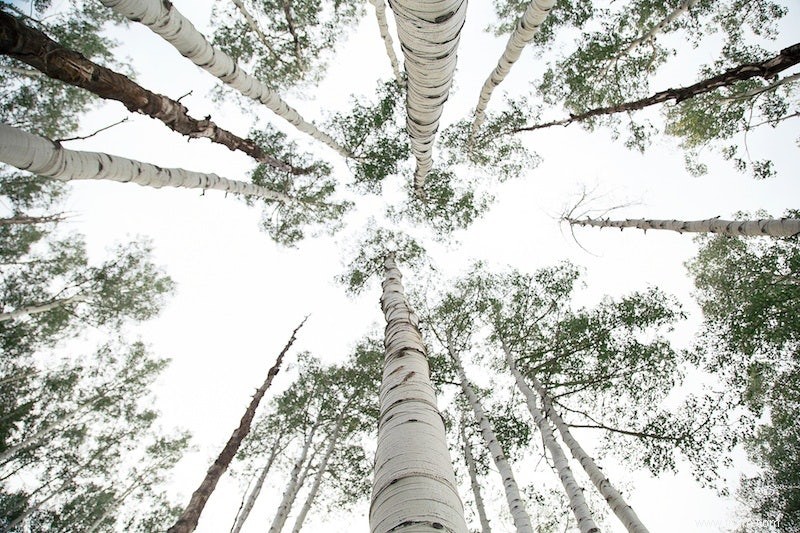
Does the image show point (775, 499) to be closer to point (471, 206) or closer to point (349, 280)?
point (471, 206)

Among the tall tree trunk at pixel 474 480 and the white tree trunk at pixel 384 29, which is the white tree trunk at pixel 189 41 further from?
the tall tree trunk at pixel 474 480

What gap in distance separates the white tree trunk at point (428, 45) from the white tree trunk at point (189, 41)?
3.07 metres

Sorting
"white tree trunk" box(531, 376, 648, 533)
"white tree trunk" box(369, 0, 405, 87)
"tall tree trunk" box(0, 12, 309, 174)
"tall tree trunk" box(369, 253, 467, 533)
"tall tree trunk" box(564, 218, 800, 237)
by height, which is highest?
"white tree trunk" box(369, 0, 405, 87)

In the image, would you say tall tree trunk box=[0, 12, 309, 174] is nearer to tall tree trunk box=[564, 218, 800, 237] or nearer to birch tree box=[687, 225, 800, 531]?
tall tree trunk box=[564, 218, 800, 237]

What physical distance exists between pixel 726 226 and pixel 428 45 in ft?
19.8

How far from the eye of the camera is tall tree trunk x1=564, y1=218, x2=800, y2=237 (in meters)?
4.95

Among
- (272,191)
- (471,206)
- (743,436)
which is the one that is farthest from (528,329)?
(272,191)

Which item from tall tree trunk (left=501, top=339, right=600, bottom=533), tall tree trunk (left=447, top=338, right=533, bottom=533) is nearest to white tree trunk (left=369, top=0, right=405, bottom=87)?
tall tree trunk (left=447, top=338, right=533, bottom=533)

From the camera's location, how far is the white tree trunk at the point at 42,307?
10148 mm

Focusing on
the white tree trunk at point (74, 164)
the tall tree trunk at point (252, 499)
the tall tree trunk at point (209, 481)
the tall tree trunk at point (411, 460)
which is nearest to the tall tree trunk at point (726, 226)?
the tall tree trunk at point (411, 460)

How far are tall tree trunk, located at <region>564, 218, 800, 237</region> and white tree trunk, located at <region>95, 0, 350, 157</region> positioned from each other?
804 centimetres

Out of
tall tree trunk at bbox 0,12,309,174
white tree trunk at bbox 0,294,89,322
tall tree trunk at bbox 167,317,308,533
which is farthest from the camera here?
white tree trunk at bbox 0,294,89,322

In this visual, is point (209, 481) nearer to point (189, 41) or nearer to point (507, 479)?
point (507, 479)

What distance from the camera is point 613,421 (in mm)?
8469
